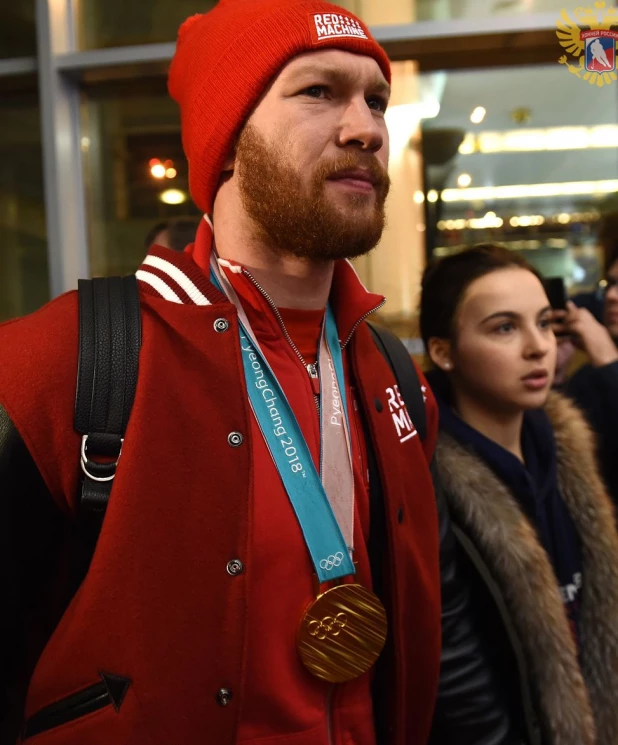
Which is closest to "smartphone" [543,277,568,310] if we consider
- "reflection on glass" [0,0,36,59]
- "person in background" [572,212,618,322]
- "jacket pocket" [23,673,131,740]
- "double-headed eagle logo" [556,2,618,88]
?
"person in background" [572,212,618,322]

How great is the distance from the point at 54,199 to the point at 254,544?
9.27ft

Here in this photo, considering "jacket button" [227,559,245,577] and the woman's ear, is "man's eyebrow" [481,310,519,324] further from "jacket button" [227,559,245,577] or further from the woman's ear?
"jacket button" [227,559,245,577]

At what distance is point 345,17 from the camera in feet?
4.87

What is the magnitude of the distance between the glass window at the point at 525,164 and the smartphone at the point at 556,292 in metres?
0.98

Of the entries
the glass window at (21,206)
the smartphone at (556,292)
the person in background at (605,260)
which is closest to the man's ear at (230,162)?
the smartphone at (556,292)

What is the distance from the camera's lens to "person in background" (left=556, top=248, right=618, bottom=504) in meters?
2.22

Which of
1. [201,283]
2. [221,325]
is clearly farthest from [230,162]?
[221,325]

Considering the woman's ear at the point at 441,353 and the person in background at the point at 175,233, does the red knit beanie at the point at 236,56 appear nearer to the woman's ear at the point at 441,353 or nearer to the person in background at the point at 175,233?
the woman's ear at the point at 441,353

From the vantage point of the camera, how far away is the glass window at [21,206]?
3684 mm

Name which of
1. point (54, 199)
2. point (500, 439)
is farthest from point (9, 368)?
point (54, 199)

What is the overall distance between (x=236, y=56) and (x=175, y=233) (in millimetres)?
1705

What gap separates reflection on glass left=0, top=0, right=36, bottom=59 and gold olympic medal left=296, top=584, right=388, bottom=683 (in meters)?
3.60

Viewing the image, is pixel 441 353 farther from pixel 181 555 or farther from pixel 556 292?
pixel 181 555

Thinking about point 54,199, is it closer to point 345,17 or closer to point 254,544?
point 345,17
